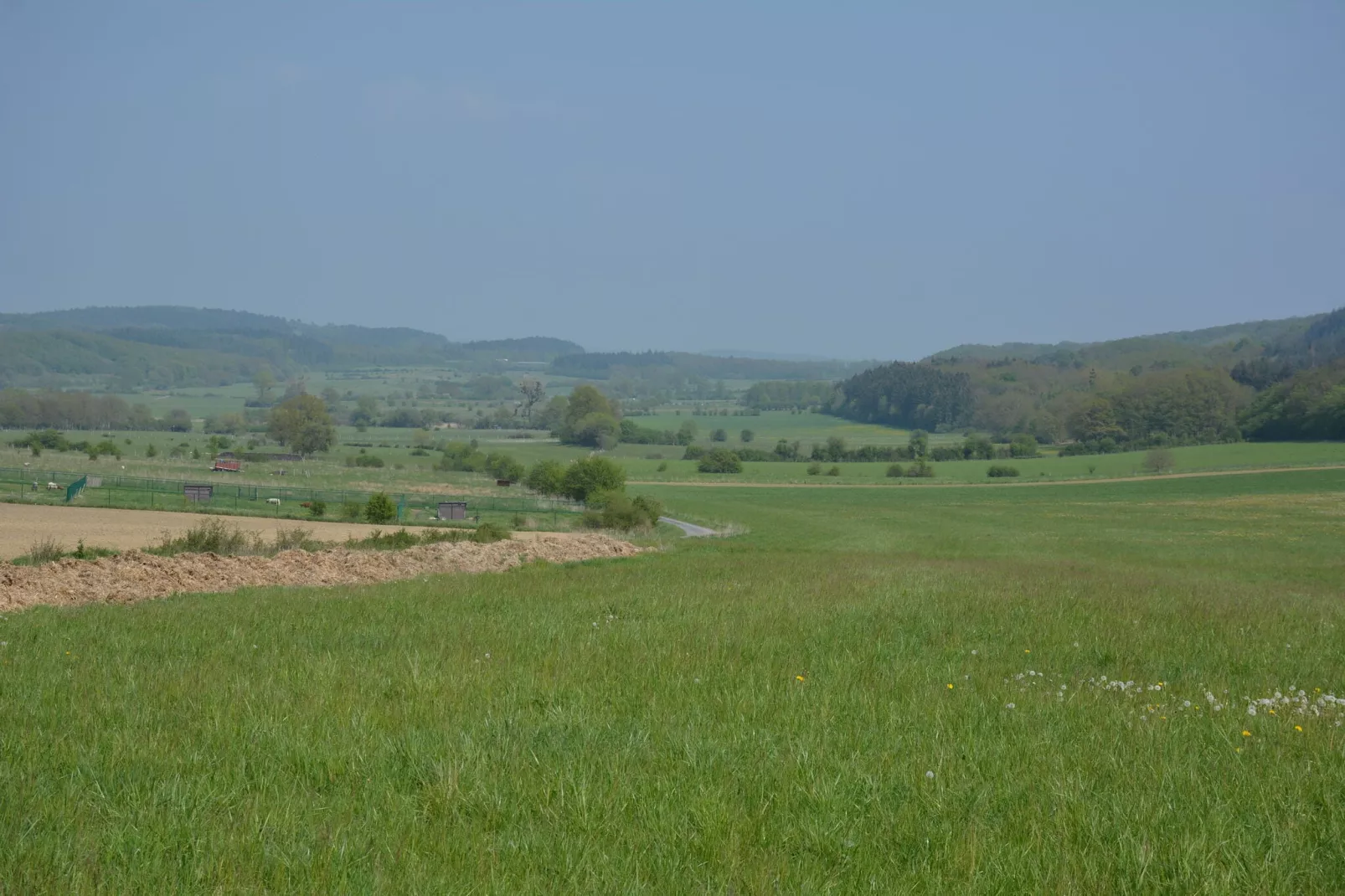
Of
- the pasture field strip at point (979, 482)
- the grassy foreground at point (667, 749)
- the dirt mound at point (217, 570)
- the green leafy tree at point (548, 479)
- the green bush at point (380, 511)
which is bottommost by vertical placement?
the pasture field strip at point (979, 482)

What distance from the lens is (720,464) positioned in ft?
419

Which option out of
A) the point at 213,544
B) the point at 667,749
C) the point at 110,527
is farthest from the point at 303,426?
the point at 667,749

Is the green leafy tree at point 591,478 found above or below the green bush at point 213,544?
below

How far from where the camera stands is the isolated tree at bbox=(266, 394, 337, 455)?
12300cm

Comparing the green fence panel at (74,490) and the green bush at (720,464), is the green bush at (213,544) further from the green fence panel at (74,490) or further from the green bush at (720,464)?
the green bush at (720,464)

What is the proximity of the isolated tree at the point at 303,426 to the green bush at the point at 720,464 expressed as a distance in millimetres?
42721

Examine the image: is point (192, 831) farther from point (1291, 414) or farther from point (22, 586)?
point (1291, 414)

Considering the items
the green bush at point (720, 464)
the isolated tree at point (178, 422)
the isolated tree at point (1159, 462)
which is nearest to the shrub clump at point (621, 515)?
the green bush at point (720, 464)

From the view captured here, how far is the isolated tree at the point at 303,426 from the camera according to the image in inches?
4843

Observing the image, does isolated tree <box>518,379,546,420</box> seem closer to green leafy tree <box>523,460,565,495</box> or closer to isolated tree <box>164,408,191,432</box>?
isolated tree <box>164,408,191,432</box>

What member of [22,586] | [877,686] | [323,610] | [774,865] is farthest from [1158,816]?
[22,586]

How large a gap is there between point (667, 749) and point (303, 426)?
122 meters

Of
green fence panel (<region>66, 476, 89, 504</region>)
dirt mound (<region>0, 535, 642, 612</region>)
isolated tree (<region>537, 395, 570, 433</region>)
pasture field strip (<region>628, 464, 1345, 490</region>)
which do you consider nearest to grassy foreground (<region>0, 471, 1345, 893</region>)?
dirt mound (<region>0, 535, 642, 612</region>)

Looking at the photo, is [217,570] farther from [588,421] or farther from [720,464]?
[588,421]
